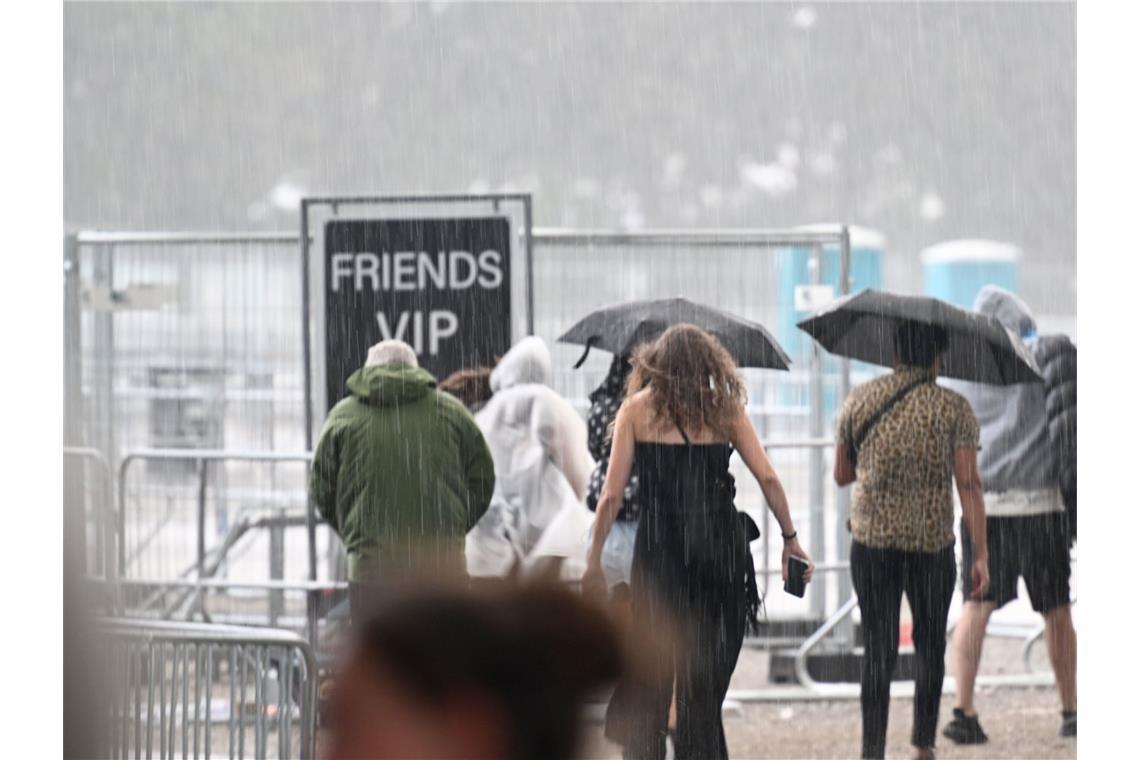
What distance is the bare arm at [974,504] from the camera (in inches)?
240

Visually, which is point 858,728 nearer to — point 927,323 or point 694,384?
point 927,323

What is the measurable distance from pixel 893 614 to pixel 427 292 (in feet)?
8.62

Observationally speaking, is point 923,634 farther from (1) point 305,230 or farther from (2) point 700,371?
(1) point 305,230

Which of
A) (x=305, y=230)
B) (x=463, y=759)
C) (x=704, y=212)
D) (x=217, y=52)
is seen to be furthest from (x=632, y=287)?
(x=704, y=212)

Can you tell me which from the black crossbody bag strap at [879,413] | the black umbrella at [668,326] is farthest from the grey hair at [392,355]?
the black crossbody bag strap at [879,413]

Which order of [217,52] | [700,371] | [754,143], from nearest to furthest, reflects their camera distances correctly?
[700,371] → [217,52] → [754,143]

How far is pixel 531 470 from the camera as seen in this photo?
22.0 ft

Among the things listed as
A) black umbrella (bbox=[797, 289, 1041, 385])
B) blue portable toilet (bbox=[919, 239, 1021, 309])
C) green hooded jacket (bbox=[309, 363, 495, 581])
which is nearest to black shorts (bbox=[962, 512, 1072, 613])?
black umbrella (bbox=[797, 289, 1041, 385])

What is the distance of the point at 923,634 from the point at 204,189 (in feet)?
90.4

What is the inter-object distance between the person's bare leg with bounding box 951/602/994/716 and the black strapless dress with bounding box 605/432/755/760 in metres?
1.60

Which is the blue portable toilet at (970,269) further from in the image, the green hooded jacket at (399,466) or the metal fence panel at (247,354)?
the green hooded jacket at (399,466)

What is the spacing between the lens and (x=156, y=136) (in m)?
34.5

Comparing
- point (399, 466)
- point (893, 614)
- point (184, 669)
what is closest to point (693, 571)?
point (893, 614)

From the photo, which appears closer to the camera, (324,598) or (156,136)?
(324,598)
